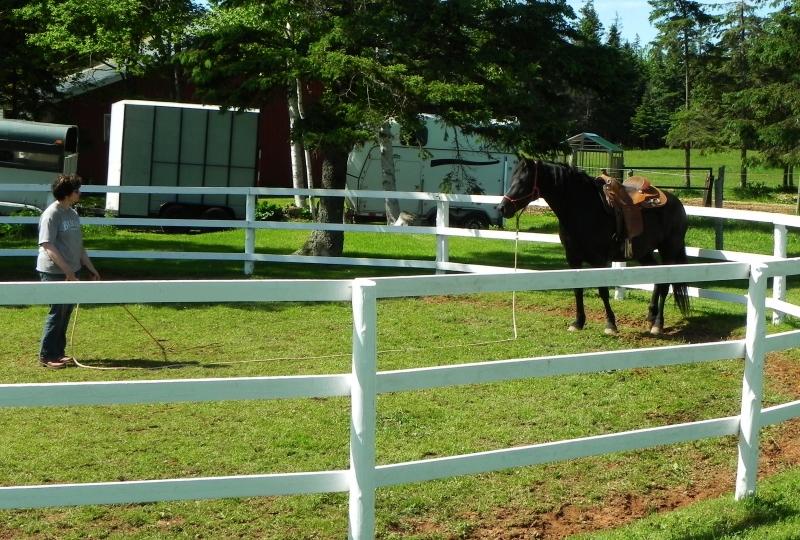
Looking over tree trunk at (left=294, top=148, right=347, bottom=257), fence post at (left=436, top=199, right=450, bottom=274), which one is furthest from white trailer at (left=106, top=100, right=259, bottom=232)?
fence post at (left=436, top=199, right=450, bottom=274)

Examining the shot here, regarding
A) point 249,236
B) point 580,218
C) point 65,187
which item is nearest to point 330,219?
point 249,236

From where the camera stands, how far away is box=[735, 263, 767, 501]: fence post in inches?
192

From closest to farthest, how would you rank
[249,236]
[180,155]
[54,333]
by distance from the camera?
[54,333]
[249,236]
[180,155]

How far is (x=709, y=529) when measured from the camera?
447 centimetres

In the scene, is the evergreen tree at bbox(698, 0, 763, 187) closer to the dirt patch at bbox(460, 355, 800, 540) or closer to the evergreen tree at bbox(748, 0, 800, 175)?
the evergreen tree at bbox(748, 0, 800, 175)

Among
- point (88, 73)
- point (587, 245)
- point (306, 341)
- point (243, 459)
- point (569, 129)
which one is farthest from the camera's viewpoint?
point (88, 73)

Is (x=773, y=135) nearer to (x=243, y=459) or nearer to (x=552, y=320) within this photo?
(x=552, y=320)

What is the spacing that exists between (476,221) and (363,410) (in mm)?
19955

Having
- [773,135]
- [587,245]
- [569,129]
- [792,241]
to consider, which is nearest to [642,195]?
[587,245]

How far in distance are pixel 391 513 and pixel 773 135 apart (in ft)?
73.2

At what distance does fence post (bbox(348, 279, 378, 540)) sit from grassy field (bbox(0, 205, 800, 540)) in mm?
656

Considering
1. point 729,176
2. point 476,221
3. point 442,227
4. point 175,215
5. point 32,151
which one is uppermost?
point 729,176

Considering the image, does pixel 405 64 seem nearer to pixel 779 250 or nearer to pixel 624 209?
pixel 624 209

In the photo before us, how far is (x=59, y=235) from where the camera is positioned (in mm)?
7953
